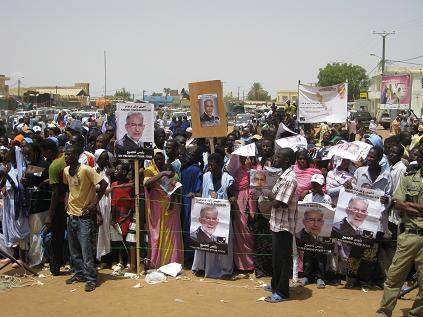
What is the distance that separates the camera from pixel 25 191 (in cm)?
736

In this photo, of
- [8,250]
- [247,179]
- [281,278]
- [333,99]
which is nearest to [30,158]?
[8,250]

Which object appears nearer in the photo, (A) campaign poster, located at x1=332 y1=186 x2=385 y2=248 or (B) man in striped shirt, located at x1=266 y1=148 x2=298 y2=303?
(B) man in striped shirt, located at x1=266 y1=148 x2=298 y2=303

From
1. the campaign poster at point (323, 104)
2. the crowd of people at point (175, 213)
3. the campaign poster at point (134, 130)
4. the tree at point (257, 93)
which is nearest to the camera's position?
the crowd of people at point (175, 213)

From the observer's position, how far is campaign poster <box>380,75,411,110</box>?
96.9 ft

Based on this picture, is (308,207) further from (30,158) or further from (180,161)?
(30,158)

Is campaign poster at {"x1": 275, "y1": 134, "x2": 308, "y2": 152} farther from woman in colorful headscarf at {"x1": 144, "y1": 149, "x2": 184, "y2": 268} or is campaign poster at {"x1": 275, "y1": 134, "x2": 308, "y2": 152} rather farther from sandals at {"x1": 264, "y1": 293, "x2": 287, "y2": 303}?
sandals at {"x1": 264, "y1": 293, "x2": 287, "y2": 303}

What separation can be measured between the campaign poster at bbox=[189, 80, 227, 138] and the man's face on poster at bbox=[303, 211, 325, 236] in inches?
80.1

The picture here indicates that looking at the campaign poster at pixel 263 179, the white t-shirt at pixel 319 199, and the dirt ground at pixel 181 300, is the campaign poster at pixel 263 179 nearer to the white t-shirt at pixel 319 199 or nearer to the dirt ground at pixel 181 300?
the white t-shirt at pixel 319 199

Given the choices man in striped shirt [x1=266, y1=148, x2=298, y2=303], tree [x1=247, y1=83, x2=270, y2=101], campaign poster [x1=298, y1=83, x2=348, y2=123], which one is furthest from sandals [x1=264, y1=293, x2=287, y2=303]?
tree [x1=247, y1=83, x2=270, y2=101]

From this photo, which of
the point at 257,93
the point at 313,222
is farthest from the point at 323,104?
the point at 257,93

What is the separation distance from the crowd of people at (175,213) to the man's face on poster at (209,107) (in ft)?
2.51

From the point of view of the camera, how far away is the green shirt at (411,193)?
508cm

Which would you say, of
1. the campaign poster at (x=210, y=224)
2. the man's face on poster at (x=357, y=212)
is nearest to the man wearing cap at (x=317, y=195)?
the man's face on poster at (x=357, y=212)

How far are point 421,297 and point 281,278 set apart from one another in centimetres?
162
